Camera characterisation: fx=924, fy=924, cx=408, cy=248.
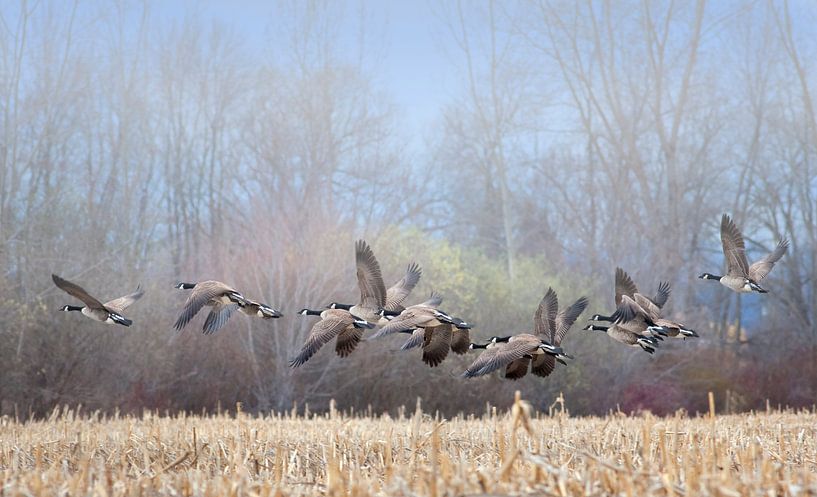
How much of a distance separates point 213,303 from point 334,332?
1.04 metres

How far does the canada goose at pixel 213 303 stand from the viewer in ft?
23.7

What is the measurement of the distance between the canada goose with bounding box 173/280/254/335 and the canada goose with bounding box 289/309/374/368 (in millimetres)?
582

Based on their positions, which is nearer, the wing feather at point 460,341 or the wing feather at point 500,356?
the wing feather at point 500,356

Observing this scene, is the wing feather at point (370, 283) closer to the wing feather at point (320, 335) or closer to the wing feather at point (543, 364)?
the wing feather at point (320, 335)

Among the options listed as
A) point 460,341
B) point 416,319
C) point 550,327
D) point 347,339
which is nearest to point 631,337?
point 550,327

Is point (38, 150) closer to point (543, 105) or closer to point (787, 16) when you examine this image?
point (543, 105)

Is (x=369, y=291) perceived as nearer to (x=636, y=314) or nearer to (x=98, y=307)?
(x=636, y=314)

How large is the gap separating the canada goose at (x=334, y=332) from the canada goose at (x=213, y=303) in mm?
582

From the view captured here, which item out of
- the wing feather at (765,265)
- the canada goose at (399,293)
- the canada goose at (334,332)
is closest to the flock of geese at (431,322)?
the canada goose at (334,332)

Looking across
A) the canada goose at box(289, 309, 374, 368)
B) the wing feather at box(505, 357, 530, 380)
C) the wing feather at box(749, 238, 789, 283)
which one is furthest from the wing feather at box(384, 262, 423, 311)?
the wing feather at box(749, 238, 789, 283)

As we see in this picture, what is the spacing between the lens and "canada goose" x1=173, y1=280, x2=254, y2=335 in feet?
23.7

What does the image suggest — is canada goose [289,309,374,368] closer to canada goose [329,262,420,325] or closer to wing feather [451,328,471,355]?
canada goose [329,262,420,325]

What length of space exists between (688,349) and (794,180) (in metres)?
10.5

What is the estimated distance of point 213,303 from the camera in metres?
7.58
